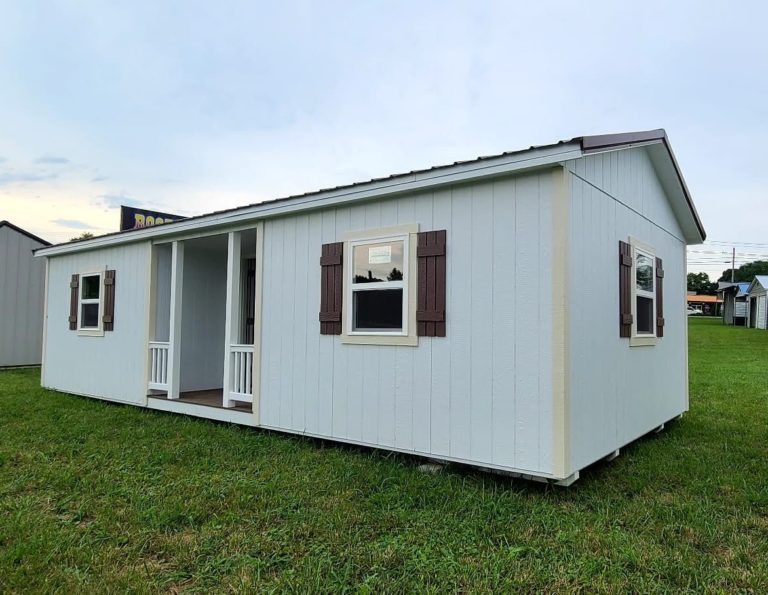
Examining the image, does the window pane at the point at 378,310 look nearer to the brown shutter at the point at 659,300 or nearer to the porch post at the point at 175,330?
the porch post at the point at 175,330

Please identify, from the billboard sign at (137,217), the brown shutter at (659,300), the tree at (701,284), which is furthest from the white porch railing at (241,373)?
the tree at (701,284)

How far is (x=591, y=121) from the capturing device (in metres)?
11.7

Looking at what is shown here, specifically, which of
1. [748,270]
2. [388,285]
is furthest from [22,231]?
[748,270]

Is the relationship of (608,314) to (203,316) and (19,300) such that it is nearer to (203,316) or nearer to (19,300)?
(203,316)

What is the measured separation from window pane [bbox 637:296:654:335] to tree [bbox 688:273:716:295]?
68476 millimetres

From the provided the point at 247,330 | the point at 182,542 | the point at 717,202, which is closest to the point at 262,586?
the point at 182,542

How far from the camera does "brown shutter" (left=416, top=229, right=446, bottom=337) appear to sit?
4.28 metres

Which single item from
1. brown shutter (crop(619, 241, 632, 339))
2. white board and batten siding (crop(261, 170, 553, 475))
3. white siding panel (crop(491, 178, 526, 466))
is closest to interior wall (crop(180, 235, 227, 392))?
white board and batten siding (crop(261, 170, 553, 475))

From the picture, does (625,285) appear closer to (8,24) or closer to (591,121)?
(591,121)

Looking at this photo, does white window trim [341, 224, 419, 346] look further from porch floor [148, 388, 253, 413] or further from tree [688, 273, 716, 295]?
tree [688, 273, 716, 295]

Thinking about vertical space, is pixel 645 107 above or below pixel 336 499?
above

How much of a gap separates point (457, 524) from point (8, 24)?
913 centimetres

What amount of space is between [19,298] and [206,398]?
27.0 ft

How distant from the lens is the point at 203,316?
25.6ft
